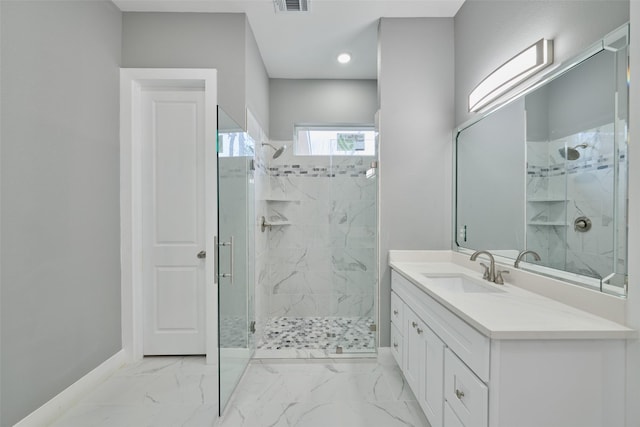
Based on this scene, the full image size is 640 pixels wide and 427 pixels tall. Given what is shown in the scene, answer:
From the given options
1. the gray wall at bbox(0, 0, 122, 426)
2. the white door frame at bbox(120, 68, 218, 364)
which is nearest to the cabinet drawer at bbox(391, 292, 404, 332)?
the white door frame at bbox(120, 68, 218, 364)

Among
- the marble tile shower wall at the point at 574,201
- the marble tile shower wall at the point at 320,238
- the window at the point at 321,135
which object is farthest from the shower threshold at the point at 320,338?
the window at the point at 321,135

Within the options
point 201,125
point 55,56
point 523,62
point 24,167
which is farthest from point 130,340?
point 523,62

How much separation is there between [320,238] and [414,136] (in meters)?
1.40

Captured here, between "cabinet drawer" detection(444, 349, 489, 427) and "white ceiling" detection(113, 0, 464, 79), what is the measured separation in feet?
8.01

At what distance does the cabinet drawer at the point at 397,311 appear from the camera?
6.93ft

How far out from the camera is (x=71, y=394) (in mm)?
1913

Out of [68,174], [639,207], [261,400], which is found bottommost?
[261,400]

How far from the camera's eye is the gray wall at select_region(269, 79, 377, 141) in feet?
12.0

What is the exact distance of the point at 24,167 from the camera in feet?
5.27

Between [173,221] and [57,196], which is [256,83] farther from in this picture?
[57,196]

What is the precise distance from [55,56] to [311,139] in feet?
8.10

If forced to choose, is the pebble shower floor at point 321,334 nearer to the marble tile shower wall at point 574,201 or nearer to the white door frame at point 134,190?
the white door frame at point 134,190

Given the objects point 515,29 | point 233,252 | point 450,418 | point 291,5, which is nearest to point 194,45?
point 291,5

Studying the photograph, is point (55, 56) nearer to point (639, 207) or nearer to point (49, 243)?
point (49, 243)
